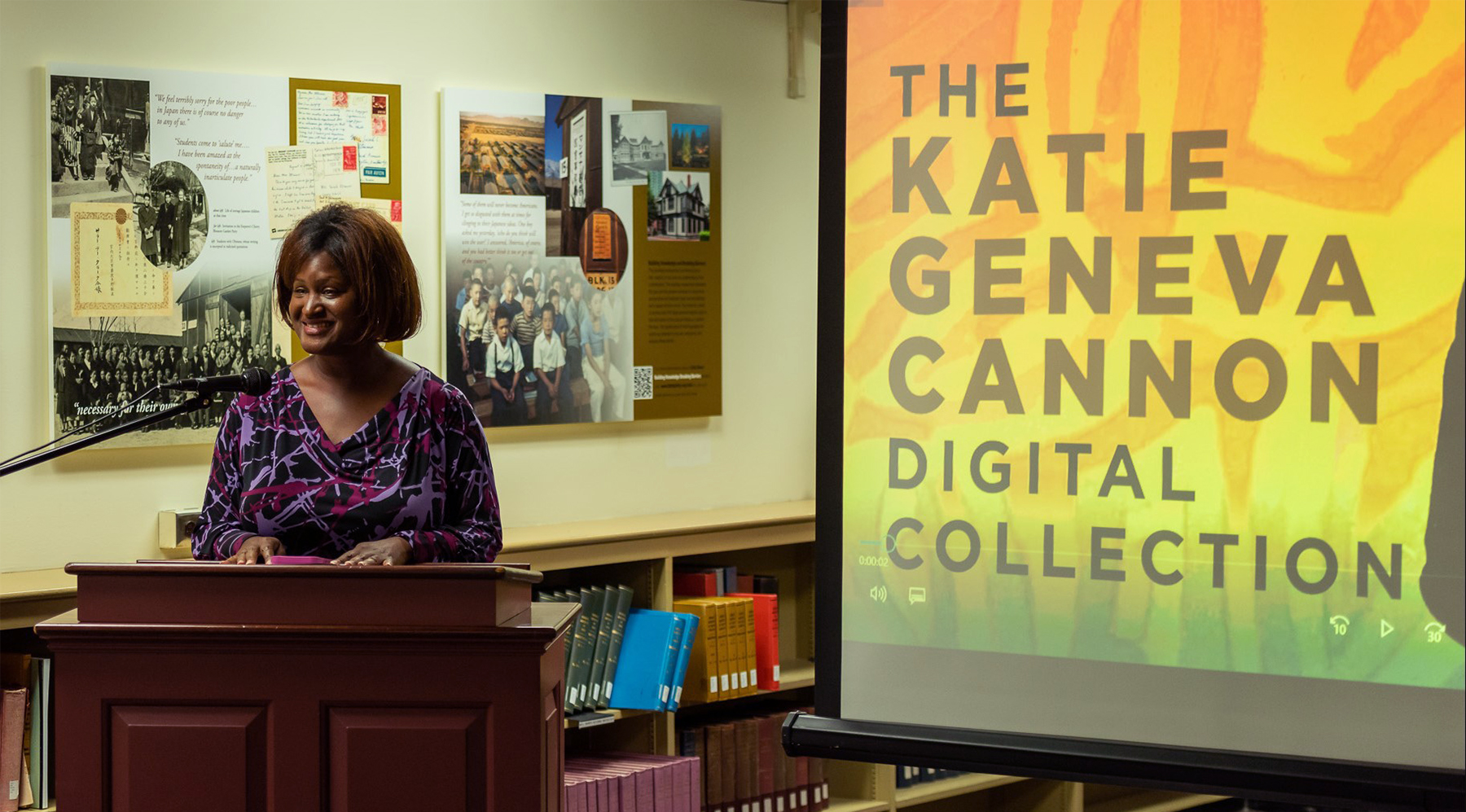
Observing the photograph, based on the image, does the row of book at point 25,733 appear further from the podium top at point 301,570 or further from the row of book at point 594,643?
the podium top at point 301,570

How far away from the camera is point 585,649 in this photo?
3.78 metres

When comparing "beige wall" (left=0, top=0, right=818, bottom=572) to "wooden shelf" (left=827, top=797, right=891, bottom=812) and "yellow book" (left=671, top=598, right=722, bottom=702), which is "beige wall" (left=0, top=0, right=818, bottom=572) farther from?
"wooden shelf" (left=827, top=797, right=891, bottom=812)

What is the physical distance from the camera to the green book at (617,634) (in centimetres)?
383

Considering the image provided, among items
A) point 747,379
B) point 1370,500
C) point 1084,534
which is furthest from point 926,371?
point 747,379

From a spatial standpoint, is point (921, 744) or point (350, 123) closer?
point (921, 744)

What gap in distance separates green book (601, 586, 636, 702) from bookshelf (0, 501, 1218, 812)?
81 millimetres

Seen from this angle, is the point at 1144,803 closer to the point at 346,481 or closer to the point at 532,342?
the point at 532,342

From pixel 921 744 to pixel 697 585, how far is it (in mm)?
2023

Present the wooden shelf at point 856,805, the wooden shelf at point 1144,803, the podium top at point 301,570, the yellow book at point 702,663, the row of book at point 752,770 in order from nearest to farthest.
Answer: the podium top at point 301,570 < the yellow book at point 702,663 < the row of book at point 752,770 < the wooden shelf at point 856,805 < the wooden shelf at point 1144,803

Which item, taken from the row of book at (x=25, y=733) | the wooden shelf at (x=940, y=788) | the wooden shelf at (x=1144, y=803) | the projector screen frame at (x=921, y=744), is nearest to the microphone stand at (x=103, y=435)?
the projector screen frame at (x=921, y=744)

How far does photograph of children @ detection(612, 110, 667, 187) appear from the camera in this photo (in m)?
4.06

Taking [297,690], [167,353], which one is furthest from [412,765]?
[167,353]

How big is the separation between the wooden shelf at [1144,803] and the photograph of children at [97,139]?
144 inches

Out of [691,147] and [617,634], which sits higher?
[691,147]
